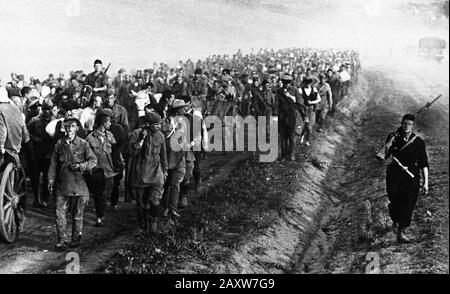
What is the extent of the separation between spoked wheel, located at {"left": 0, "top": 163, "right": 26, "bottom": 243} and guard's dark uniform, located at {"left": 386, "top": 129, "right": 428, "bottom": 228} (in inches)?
202

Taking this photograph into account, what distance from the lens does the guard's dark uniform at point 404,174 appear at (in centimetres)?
814

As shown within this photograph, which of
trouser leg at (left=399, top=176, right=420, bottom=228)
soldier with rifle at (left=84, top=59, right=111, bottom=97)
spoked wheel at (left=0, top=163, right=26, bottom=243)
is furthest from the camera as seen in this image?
soldier with rifle at (left=84, top=59, right=111, bottom=97)

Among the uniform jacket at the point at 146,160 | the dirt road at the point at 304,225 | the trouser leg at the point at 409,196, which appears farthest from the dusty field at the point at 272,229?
the uniform jacket at the point at 146,160

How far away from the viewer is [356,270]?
8.05 metres

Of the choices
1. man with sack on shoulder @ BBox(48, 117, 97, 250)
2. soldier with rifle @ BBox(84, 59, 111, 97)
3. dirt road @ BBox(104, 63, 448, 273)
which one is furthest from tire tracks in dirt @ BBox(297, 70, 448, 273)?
soldier with rifle @ BBox(84, 59, 111, 97)

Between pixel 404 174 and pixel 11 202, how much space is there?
17.5 ft

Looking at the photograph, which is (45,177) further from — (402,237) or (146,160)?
(402,237)

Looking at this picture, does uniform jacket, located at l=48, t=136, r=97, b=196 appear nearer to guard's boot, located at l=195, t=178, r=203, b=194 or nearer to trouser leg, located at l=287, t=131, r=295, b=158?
guard's boot, located at l=195, t=178, r=203, b=194

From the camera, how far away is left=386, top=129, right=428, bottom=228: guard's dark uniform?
320 inches

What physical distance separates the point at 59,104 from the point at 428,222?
666 cm

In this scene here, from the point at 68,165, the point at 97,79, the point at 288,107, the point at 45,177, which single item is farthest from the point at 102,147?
the point at 288,107

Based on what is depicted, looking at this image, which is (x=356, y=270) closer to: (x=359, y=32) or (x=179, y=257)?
(x=179, y=257)

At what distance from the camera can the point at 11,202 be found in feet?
25.5

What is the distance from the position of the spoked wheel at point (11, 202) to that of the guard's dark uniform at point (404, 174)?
5.14 meters
